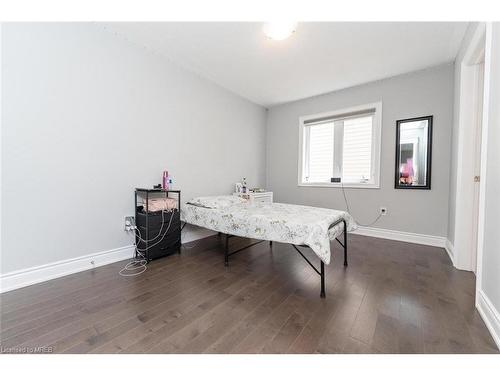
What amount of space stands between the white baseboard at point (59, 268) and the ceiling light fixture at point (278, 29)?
2706 millimetres

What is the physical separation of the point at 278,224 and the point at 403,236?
7.83 feet

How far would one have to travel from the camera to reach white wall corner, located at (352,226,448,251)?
9.25 ft

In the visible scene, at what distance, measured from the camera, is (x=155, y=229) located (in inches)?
90.7

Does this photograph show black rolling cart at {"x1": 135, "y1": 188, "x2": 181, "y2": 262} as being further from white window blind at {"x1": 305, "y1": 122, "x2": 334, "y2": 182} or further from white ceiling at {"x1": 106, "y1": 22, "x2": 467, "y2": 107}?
white window blind at {"x1": 305, "y1": 122, "x2": 334, "y2": 182}

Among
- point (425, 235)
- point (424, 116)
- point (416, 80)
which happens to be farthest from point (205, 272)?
point (416, 80)

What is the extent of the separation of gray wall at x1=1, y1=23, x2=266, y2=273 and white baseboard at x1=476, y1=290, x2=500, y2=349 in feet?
9.82

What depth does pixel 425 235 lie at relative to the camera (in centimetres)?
290

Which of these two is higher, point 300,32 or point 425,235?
point 300,32

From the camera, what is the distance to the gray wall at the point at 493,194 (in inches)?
48.6

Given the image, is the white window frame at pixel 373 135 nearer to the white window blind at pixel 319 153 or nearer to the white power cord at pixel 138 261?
the white window blind at pixel 319 153

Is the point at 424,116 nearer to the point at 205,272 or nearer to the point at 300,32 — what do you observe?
the point at 300,32

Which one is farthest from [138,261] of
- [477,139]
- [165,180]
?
[477,139]
